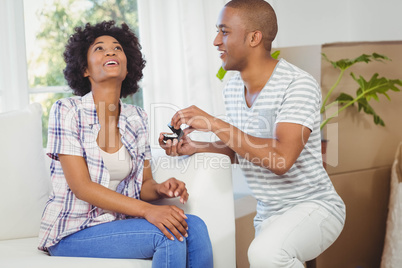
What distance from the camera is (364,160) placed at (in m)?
2.44

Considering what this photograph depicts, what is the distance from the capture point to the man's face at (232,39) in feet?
5.60

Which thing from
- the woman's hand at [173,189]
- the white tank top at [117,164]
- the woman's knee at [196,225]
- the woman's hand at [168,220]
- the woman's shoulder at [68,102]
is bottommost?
the woman's knee at [196,225]

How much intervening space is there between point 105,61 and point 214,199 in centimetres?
57

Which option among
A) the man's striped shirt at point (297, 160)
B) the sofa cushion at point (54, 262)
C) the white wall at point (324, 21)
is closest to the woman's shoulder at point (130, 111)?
the man's striped shirt at point (297, 160)

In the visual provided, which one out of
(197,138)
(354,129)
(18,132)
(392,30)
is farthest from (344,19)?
(18,132)

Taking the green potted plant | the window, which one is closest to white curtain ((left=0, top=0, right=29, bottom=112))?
the window

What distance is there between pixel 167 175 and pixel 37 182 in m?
0.45

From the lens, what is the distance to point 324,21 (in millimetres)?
3141

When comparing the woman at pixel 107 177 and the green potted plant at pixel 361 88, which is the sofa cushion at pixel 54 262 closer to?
the woman at pixel 107 177

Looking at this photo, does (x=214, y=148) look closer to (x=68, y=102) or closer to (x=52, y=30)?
(x=68, y=102)

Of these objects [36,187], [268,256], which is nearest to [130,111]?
[36,187]

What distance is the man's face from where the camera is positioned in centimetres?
171

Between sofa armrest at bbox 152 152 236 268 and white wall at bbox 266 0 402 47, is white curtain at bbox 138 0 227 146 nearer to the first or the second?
white wall at bbox 266 0 402 47

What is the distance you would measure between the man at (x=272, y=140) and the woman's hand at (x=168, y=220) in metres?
0.21
